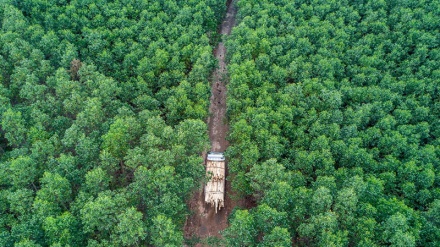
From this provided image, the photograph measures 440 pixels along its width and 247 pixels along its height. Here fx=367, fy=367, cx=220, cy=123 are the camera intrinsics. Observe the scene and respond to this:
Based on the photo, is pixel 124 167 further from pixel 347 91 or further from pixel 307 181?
pixel 347 91

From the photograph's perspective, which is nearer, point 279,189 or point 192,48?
point 279,189

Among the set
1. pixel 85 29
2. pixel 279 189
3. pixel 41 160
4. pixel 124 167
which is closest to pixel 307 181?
pixel 279 189

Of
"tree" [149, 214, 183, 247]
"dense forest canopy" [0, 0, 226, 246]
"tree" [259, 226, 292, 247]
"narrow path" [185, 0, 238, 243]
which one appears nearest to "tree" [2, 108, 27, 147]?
"dense forest canopy" [0, 0, 226, 246]

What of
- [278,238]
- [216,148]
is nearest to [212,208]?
[216,148]

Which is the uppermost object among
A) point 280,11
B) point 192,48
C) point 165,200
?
point 280,11

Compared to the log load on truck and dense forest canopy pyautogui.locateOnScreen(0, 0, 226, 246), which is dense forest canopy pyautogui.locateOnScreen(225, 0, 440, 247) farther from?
dense forest canopy pyautogui.locateOnScreen(0, 0, 226, 246)

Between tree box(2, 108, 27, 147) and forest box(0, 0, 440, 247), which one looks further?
tree box(2, 108, 27, 147)
